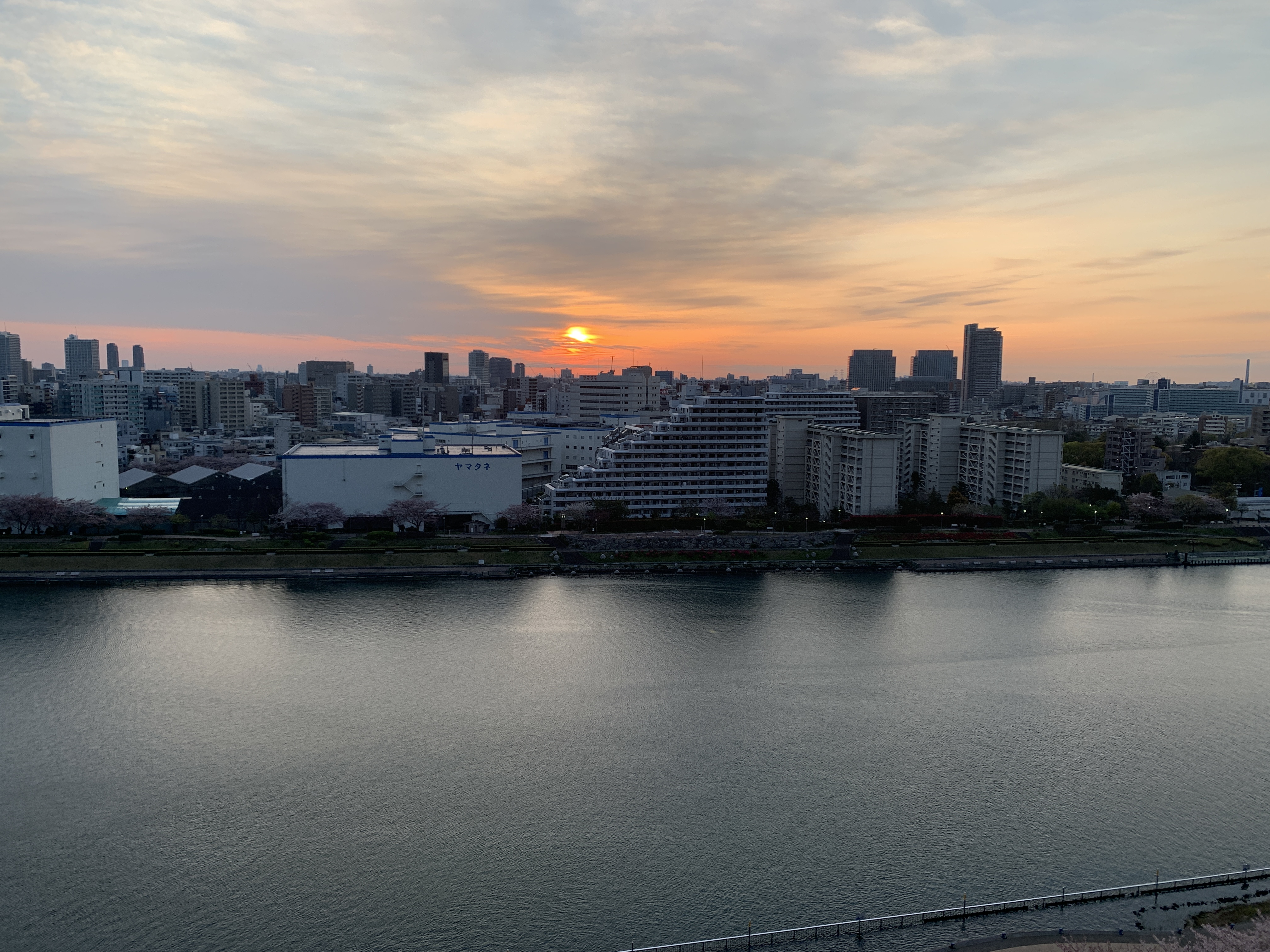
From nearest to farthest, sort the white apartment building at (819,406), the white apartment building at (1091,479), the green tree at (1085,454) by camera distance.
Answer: the white apartment building at (1091,479) → the green tree at (1085,454) → the white apartment building at (819,406)

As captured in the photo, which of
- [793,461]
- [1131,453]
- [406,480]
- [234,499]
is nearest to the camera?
[406,480]

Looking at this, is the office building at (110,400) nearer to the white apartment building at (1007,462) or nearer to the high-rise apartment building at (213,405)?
the high-rise apartment building at (213,405)

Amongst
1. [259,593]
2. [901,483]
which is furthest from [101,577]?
[901,483]

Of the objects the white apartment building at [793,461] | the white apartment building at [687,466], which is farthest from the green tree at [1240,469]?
the white apartment building at [687,466]

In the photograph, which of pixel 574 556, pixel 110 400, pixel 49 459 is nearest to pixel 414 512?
pixel 574 556

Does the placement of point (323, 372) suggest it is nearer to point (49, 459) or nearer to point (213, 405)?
point (213, 405)

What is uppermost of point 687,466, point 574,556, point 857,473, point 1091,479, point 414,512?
point 687,466

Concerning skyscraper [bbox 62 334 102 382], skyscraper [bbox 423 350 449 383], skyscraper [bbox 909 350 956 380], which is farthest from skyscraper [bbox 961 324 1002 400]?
skyscraper [bbox 62 334 102 382]
